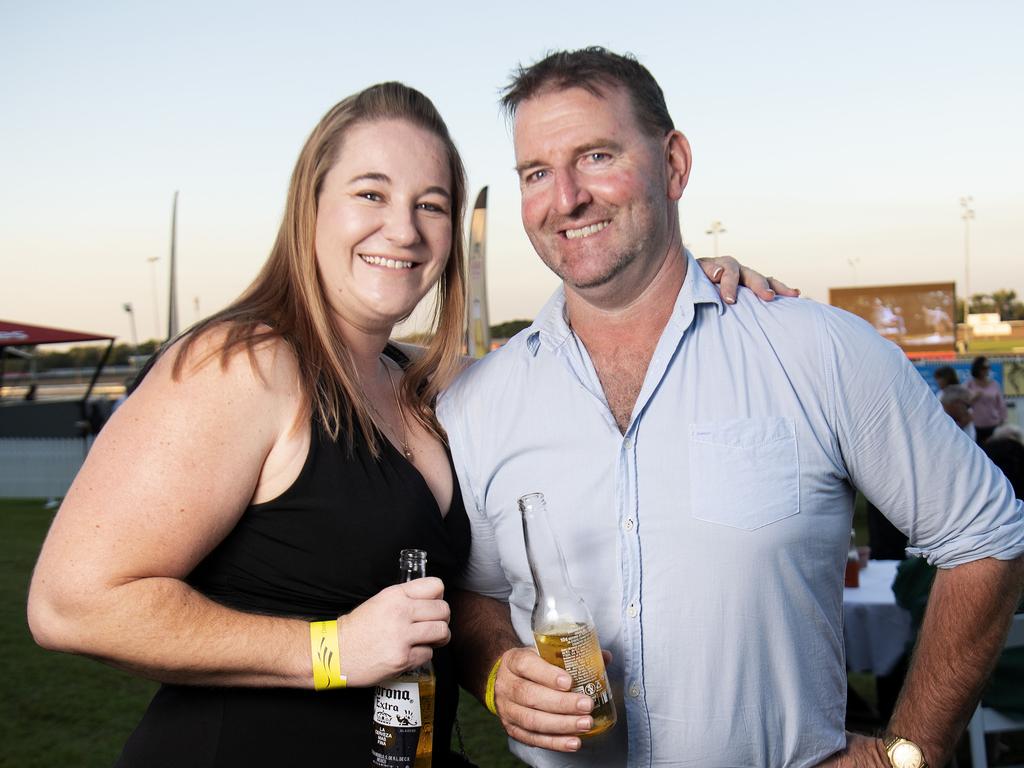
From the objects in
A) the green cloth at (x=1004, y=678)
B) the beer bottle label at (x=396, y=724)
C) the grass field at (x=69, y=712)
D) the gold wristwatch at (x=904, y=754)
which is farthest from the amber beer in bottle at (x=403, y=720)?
the grass field at (x=69, y=712)

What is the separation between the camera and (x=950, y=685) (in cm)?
201

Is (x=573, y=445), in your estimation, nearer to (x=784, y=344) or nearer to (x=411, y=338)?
(x=784, y=344)

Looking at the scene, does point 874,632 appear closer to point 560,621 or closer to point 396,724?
point 560,621

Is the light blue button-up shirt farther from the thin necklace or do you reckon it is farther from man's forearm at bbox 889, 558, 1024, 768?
the thin necklace

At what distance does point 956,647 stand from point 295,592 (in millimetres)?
1482

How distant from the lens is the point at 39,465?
49.5 feet

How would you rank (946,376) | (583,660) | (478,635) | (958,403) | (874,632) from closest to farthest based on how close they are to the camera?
(583,660), (478,635), (874,632), (958,403), (946,376)

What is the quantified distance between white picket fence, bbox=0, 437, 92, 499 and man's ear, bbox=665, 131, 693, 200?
14.5 m

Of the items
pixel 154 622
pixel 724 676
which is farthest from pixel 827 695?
pixel 154 622

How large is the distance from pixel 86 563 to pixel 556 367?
43.3 inches

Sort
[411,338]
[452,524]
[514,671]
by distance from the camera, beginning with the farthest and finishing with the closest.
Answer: [411,338], [452,524], [514,671]

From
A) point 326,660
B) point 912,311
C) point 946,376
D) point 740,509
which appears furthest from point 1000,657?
point 912,311

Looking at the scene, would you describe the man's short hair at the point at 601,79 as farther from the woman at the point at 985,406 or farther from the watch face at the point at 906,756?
the woman at the point at 985,406

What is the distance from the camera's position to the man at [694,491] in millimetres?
1862
